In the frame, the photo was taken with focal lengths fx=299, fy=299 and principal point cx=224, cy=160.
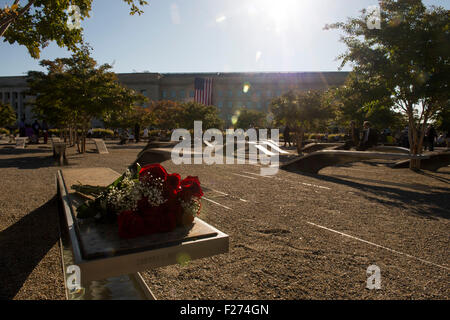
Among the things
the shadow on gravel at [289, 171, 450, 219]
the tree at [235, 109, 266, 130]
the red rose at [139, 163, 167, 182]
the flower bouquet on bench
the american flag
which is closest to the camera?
the flower bouquet on bench

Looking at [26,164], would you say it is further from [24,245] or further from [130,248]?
[130,248]

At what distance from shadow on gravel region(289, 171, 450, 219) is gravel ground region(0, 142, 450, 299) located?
25mm

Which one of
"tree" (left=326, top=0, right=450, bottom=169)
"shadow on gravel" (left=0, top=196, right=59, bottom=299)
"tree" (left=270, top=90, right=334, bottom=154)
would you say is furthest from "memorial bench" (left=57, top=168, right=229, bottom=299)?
"tree" (left=270, top=90, right=334, bottom=154)

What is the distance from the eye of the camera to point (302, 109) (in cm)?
1834

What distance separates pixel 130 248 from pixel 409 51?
11141mm

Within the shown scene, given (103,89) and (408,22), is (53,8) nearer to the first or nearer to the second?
(103,89)

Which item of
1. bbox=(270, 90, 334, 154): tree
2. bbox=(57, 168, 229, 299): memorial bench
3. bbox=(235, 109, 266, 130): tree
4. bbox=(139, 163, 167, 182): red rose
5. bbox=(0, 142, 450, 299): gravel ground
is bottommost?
bbox=(0, 142, 450, 299): gravel ground

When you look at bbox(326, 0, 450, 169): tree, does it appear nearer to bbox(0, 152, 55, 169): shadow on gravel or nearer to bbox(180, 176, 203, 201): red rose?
bbox(180, 176, 203, 201): red rose

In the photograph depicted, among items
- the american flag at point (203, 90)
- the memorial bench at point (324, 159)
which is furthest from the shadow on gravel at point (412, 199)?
the american flag at point (203, 90)

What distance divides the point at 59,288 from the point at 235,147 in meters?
17.6

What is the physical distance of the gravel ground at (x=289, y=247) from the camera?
279 centimetres

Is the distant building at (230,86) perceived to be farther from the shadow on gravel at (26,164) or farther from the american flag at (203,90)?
the shadow on gravel at (26,164)

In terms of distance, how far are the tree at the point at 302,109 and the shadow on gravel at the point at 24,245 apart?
1561 centimetres

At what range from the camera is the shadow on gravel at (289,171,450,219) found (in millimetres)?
5713
